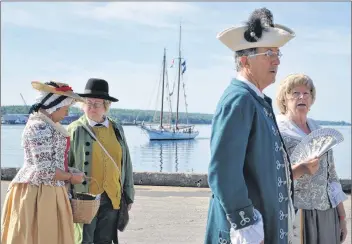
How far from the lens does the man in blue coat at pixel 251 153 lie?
2.62 m

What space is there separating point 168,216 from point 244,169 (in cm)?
483

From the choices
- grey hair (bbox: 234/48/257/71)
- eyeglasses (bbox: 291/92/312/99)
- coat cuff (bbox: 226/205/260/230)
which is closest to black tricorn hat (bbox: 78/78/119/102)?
eyeglasses (bbox: 291/92/312/99)

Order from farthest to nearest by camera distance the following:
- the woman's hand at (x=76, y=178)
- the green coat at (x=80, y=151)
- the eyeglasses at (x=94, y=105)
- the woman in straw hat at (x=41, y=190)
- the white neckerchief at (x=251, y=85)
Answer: the eyeglasses at (x=94, y=105) < the green coat at (x=80, y=151) < the woman's hand at (x=76, y=178) < the woman in straw hat at (x=41, y=190) < the white neckerchief at (x=251, y=85)

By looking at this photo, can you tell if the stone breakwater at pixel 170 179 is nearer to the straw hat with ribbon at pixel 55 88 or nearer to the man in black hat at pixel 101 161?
the man in black hat at pixel 101 161

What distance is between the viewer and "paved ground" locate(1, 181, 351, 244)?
6.23 meters

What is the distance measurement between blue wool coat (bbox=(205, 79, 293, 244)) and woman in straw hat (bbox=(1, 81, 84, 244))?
1.64 metres

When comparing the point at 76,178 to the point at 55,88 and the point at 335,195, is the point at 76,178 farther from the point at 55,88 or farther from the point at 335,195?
the point at 335,195

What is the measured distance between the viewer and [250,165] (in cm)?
272

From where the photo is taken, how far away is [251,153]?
272 centimetres

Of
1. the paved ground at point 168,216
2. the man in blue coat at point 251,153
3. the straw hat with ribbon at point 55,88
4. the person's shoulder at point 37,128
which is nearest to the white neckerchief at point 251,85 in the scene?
the man in blue coat at point 251,153

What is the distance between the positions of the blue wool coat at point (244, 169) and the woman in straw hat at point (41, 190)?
1.64 meters

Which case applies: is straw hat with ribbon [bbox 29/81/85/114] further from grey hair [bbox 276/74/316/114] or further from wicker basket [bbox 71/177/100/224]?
grey hair [bbox 276/74/316/114]

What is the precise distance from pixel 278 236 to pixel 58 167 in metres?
1.92

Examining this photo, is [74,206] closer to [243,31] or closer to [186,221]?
[243,31]
